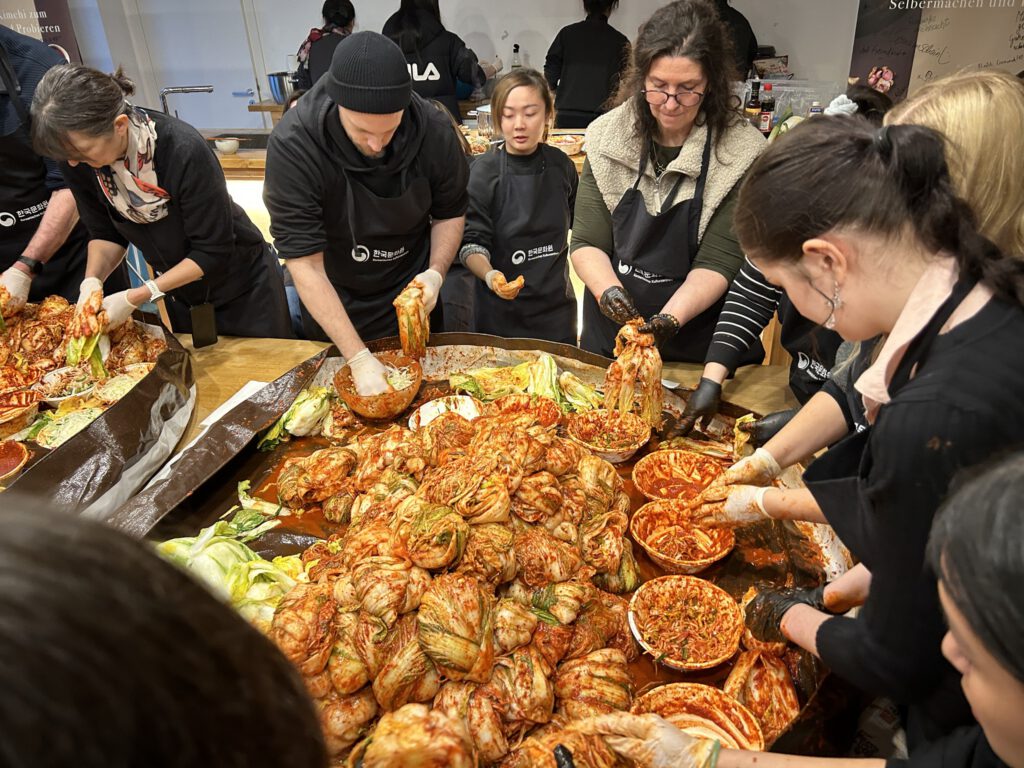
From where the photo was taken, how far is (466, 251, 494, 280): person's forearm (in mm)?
4266

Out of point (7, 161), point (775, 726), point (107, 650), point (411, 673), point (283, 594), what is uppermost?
point (107, 650)

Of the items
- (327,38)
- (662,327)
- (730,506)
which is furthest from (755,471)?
(327,38)

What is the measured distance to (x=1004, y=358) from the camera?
1.31m

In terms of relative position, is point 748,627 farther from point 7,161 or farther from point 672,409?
point 7,161

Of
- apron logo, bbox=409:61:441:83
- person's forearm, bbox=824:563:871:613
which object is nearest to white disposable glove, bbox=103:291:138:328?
person's forearm, bbox=824:563:871:613

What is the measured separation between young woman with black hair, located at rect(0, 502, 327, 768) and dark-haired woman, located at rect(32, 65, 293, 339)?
3370 mm

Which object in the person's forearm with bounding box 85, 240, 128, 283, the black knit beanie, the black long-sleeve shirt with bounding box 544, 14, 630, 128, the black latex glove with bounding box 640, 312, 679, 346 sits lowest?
the black latex glove with bounding box 640, 312, 679, 346

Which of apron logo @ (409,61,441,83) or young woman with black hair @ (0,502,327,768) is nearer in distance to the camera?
young woman with black hair @ (0,502,327,768)

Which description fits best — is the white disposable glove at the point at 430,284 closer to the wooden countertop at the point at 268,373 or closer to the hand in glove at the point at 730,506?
the wooden countertop at the point at 268,373

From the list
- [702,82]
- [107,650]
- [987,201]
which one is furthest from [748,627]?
[702,82]

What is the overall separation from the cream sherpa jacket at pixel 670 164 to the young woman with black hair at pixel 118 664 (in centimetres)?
317

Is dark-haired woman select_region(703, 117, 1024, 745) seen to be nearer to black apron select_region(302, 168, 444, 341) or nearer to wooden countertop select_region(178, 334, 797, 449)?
wooden countertop select_region(178, 334, 797, 449)

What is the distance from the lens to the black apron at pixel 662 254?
11.2 ft

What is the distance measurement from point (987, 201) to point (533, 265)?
120 inches
